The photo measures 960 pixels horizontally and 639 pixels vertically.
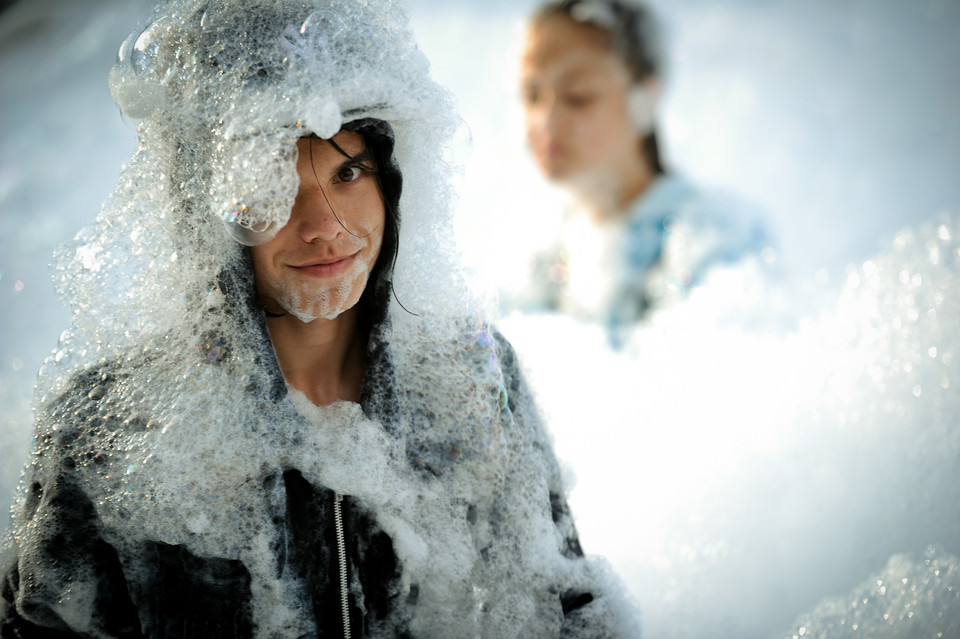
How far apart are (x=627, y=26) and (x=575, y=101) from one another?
0.30 metres

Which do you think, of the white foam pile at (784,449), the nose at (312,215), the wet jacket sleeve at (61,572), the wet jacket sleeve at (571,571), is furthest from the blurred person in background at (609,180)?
the wet jacket sleeve at (61,572)

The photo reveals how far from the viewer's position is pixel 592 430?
1698 mm

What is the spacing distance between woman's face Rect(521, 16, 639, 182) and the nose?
149cm

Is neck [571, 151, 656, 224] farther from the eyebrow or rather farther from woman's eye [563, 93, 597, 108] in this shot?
the eyebrow

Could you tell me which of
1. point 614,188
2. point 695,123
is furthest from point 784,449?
point 695,123

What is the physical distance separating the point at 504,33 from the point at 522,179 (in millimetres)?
574

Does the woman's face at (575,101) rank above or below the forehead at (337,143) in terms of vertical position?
above

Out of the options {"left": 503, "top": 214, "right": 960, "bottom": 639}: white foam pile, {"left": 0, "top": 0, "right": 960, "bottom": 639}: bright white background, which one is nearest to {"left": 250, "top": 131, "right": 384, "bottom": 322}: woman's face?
{"left": 503, "top": 214, "right": 960, "bottom": 639}: white foam pile

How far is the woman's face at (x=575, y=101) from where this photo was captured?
2096 millimetres

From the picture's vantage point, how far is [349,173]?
74 centimetres

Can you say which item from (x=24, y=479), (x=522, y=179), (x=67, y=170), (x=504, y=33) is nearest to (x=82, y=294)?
(x=24, y=479)

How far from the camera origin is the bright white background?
2104 mm

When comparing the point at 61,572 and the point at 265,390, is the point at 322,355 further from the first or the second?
the point at 61,572

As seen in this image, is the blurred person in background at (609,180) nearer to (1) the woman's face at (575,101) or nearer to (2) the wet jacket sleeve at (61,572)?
(1) the woman's face at (575,101)
